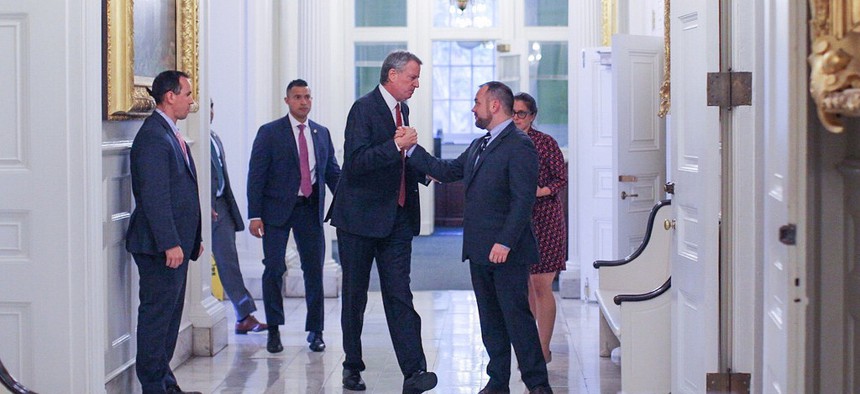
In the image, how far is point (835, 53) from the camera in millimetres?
2297

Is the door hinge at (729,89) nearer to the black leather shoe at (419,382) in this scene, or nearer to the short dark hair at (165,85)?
the black leather shoe at (419,382)

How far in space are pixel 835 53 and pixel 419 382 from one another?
11.5ft

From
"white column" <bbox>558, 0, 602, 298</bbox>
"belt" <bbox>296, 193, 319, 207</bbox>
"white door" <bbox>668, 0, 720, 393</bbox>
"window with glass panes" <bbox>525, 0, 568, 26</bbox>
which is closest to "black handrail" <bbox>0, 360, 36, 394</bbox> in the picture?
"white door" <bbox>668, 0, 720, 393</bbox>

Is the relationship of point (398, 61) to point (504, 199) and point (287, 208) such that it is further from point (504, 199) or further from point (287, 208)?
point (287, 208)

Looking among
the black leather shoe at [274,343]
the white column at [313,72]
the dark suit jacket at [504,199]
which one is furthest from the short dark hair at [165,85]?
the white column at [313,72]

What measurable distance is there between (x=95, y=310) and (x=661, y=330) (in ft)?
7.86

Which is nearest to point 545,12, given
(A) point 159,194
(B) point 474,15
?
(B) point 474,15

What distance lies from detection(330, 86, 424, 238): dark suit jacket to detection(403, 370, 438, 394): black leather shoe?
0.68 m

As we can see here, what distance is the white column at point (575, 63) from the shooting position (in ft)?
29.4

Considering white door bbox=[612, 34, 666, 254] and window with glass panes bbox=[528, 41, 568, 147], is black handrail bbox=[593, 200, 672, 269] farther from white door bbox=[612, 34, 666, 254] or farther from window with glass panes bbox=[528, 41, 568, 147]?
window with glass panes bbox=[528, 41, 568, 147]

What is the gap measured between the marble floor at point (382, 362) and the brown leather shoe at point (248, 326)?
0.17ft

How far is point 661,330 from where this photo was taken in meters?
5.17

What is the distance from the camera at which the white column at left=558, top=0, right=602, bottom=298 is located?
895cm

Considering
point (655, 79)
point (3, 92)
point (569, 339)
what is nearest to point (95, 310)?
point (3, 92)
